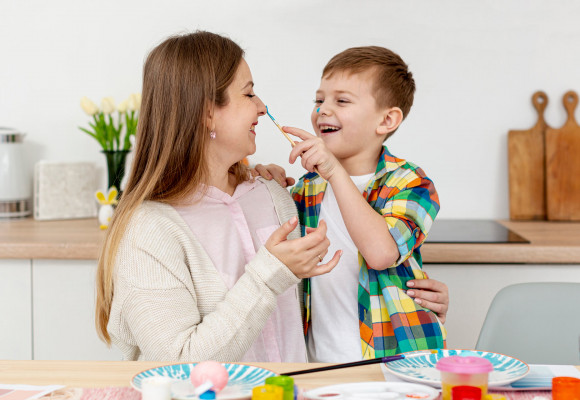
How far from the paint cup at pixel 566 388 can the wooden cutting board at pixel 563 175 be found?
1564 millimetres

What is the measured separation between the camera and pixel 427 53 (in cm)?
244

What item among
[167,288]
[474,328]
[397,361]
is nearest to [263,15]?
[474,328]

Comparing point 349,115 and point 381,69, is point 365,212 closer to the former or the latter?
point 349,115

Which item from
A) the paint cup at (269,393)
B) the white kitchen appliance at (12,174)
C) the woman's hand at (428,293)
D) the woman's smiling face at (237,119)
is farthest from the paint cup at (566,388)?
the white kitchen appliance at (12,174)

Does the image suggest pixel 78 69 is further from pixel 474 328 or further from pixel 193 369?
pixel 193 369

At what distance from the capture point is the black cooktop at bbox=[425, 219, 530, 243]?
78.2 inches

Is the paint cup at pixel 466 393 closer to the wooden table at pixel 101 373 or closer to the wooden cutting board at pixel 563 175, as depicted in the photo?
the wooden table at pixel 101 373

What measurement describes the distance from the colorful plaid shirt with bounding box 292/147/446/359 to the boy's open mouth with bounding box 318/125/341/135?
14 centimetres

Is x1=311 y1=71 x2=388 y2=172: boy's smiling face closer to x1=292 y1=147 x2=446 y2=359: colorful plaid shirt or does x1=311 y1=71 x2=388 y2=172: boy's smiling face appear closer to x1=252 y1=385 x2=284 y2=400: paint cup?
x1=292 y1=147 x2=446 y2=359: colorful plaid shirt

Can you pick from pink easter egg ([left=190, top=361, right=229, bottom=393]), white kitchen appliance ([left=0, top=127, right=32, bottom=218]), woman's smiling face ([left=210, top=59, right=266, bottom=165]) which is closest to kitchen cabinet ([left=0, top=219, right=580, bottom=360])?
white kitchen appliance ([left=0, top=127, right=32, bottom=218])

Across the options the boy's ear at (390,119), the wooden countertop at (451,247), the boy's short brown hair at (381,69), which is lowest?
the wooden countertop at (451,247)

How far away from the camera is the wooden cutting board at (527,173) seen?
7.78 ft

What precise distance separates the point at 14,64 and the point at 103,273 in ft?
4.90

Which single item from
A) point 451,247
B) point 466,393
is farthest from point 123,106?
point 466,393
